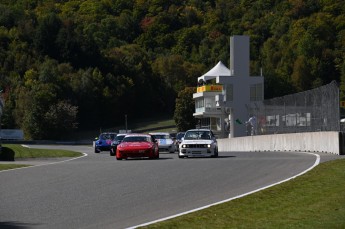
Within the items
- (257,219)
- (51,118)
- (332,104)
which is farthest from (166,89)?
(257,219)

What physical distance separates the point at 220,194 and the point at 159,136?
34.0 meters

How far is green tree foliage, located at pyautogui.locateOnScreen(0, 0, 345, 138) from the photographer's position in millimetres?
137875

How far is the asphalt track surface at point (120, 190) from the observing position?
50.5 feet

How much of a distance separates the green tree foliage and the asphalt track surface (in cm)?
9842

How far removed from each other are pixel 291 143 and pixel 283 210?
96.0 feet

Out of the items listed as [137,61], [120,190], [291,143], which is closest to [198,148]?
[291,143]

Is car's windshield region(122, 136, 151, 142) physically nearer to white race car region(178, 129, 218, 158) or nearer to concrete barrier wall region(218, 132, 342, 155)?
white race car region(178, 129, 218, 158)

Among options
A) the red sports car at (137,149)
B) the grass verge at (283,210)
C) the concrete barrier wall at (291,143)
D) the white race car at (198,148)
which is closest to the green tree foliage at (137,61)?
the concrete barrier wall at (291,143)

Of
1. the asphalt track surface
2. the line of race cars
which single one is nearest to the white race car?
the line of race cars

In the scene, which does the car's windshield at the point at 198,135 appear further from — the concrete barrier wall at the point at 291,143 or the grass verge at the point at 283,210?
the grass verge at the point at 283,210

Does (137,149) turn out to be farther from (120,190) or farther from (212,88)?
(212,88)

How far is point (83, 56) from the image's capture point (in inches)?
6073

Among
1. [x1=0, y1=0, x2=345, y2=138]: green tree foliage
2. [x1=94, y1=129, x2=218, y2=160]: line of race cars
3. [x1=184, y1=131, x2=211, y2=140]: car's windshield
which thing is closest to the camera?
[x1=94, y1=129, x2=218, y2=160]: line of race cars

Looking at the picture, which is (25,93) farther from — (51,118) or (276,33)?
(276,33)
